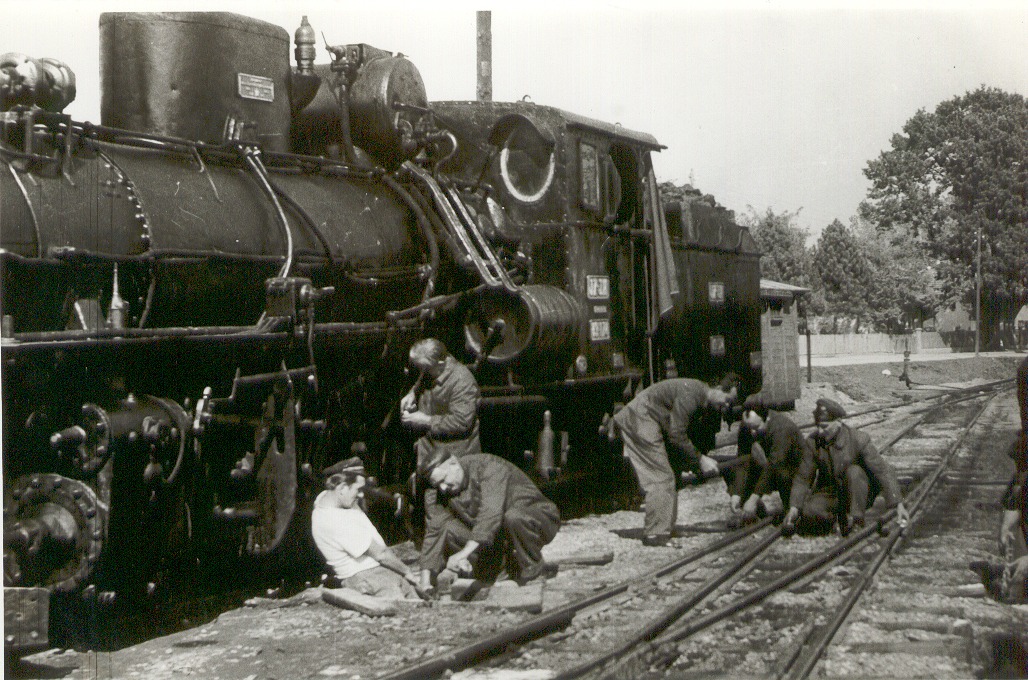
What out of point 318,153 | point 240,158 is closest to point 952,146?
point 318,153

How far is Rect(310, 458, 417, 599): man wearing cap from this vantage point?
6137 mm

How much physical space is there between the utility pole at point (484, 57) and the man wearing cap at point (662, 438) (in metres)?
6.93

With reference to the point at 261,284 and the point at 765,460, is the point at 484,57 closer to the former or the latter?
the point at 765,460

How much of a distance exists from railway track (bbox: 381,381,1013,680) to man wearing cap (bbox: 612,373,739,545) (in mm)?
529

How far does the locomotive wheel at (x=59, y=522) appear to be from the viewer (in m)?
4.67

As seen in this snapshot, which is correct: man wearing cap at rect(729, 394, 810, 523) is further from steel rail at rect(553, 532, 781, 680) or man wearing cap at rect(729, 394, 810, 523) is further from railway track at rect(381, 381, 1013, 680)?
steel rail at rect(553, 532, 781, 680)

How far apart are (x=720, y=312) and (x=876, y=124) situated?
253 cm

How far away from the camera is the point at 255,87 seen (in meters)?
6.61

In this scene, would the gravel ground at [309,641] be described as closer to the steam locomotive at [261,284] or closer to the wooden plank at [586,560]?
the wooden plank at [586,560]

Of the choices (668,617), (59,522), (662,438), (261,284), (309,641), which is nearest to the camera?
(59,522)

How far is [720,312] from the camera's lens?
11.2 meters

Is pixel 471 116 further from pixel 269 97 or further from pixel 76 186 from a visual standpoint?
pixel 76 186

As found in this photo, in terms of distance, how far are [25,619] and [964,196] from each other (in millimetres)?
9184

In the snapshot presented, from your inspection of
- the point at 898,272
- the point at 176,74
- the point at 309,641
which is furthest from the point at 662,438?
the point at 898,272
